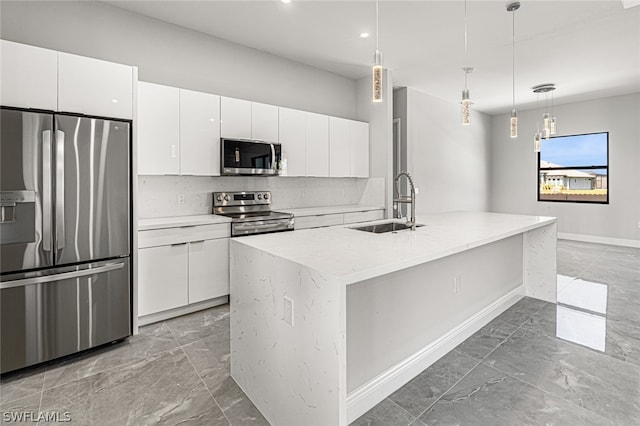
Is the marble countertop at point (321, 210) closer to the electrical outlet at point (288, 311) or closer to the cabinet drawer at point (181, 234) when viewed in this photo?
the cabinet drawer at point (181, 234)

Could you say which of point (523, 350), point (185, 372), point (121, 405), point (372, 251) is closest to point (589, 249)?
point (523, 350)

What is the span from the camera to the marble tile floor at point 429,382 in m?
1.83

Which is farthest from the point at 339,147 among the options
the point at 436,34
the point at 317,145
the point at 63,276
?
the point at 63,276

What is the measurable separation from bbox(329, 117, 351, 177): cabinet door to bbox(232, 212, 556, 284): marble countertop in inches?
86.4

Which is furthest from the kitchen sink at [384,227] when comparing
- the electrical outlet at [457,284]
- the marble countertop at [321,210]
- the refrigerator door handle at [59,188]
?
the refrigerator door handle at [59,188]

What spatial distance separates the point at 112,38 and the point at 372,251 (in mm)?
3234

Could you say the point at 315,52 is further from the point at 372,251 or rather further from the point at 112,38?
the point at 372,251

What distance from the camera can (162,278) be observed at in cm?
306

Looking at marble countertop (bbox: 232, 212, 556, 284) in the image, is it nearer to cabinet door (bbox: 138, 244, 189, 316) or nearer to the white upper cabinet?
cabinet door (bbox: 138, 244, 189, 316)

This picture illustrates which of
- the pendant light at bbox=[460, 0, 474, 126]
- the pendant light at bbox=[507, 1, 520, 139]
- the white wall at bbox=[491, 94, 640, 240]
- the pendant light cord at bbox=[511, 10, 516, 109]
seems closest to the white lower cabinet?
the pendant light at bbox=[460, 0, 474, 126]

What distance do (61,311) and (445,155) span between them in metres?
6.46

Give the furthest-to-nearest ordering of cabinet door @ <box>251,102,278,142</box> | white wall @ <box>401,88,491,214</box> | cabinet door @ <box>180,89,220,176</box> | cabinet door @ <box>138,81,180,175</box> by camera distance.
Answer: white wall @ <box>401,88,491,214</box> → cabinet door @ <box>251,102,278,142</box> → cabinet door @ <box>180,89,220,176</box> → cabinet door @ <box>138,81,180,175</box>

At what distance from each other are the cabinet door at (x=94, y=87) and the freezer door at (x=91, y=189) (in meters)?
0.11

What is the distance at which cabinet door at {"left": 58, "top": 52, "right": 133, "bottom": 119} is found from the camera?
7.92 feet
